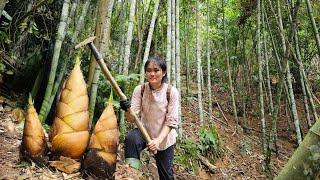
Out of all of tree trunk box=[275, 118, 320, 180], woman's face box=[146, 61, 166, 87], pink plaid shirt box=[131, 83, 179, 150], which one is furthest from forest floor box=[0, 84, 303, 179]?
tree trunk box=[275, 118, 320, 180]

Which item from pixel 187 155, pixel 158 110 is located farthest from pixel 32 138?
pixel 187 155

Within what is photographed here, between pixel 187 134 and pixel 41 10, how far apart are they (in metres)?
3.75

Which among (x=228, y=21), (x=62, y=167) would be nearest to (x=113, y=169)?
(x=62, y=167)

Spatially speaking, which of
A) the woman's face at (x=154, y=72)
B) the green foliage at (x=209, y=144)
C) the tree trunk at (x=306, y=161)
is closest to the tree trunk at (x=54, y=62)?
the woman's face at (x=154, y=72)

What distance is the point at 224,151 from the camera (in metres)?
6.93

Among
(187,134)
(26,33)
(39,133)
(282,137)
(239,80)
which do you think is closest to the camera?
(39,133)

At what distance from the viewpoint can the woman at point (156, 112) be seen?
2885mm

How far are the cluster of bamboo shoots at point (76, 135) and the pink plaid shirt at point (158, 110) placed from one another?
306 millimetres

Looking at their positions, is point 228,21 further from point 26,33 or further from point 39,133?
point 39,133

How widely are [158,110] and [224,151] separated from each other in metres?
4.25

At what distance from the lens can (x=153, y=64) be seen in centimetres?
286

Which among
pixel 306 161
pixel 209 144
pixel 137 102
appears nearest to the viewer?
pixel 306 161

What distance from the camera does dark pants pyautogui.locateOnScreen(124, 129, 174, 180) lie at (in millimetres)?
2963

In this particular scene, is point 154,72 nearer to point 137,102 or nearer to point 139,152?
point 137,102
